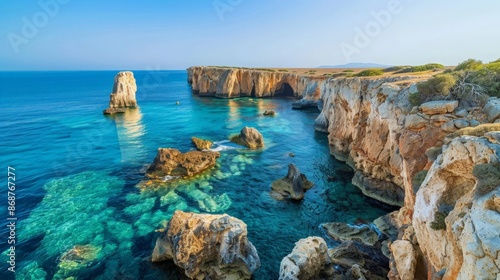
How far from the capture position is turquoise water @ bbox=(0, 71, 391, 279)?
19641 mm

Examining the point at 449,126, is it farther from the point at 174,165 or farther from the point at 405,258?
the point at 174,165

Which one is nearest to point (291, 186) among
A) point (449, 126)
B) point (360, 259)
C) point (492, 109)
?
point (360, 259)

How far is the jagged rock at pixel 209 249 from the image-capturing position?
57.6 ft

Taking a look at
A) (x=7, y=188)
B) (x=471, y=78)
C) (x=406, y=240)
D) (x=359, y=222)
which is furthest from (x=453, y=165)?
(x=7, y=188)

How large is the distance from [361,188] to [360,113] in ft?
35.2

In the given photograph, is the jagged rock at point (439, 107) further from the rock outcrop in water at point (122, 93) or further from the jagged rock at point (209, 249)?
the rock outcrop in water at point (122, 93)

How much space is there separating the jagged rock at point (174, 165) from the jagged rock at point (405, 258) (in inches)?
935

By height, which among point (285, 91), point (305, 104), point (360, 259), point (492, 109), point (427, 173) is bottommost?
point (360, 259)

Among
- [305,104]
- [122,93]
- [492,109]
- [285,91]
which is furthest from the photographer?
[285,91]

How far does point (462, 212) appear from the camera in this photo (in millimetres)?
9547

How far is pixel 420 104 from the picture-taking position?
20.3 m

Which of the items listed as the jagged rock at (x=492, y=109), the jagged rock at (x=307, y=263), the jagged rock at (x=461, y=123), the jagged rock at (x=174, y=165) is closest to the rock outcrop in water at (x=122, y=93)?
the jagged rock at (x=174, y=165)

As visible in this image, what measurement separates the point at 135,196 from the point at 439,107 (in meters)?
27.0

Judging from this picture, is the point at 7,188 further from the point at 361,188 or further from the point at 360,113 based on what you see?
the point at 360,113
